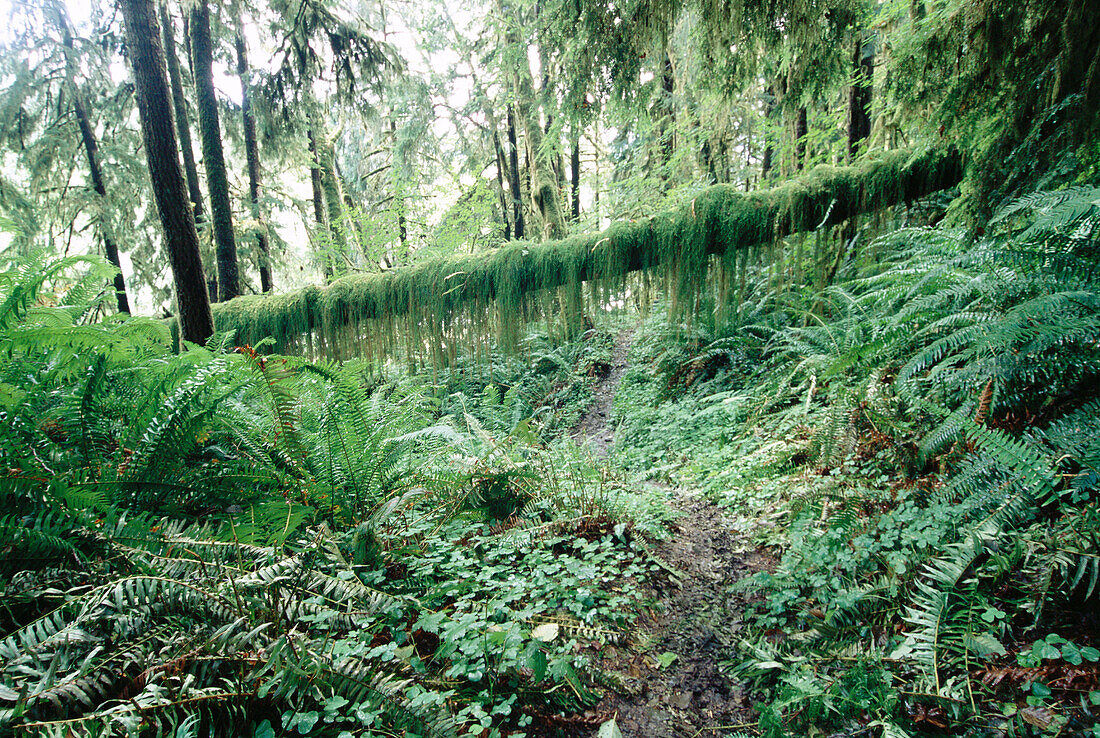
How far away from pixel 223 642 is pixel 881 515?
3112 millimetres

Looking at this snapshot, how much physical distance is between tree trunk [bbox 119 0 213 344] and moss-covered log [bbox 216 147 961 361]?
5.63 feet

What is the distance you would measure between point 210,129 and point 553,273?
640 centimetres

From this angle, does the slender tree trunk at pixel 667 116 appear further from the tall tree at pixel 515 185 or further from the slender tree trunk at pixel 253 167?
the slender tree trunk at pixel 253 167

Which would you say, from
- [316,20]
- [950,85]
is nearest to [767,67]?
[950,85]

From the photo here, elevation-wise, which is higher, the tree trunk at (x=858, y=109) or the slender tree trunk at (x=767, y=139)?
the slender tree trunk at (x=767, y=139)

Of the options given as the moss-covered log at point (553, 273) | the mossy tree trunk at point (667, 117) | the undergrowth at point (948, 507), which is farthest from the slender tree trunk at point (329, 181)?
the undergrowth at point (948, 507)

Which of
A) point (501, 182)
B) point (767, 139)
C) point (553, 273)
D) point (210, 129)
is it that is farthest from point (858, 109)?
point (210, 129)

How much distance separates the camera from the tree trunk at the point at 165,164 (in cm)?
490

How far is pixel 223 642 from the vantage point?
1355 mm

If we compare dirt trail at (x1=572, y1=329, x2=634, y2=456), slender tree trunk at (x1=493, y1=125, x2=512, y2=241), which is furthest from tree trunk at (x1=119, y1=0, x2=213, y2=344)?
slender tree trunk at (x1=493, y1=125, x2=512, y2=241)

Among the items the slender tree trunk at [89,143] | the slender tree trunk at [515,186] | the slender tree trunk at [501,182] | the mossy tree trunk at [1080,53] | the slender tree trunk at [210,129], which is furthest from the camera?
the slender tree trunk at [501,182]

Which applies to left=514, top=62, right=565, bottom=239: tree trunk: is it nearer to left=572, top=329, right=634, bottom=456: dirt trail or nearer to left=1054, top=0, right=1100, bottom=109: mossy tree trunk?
left=572, top=329, right=634, bottom=456: dirt trail

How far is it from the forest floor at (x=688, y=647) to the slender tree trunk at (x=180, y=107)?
9.51 metres

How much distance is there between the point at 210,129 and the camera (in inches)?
300
